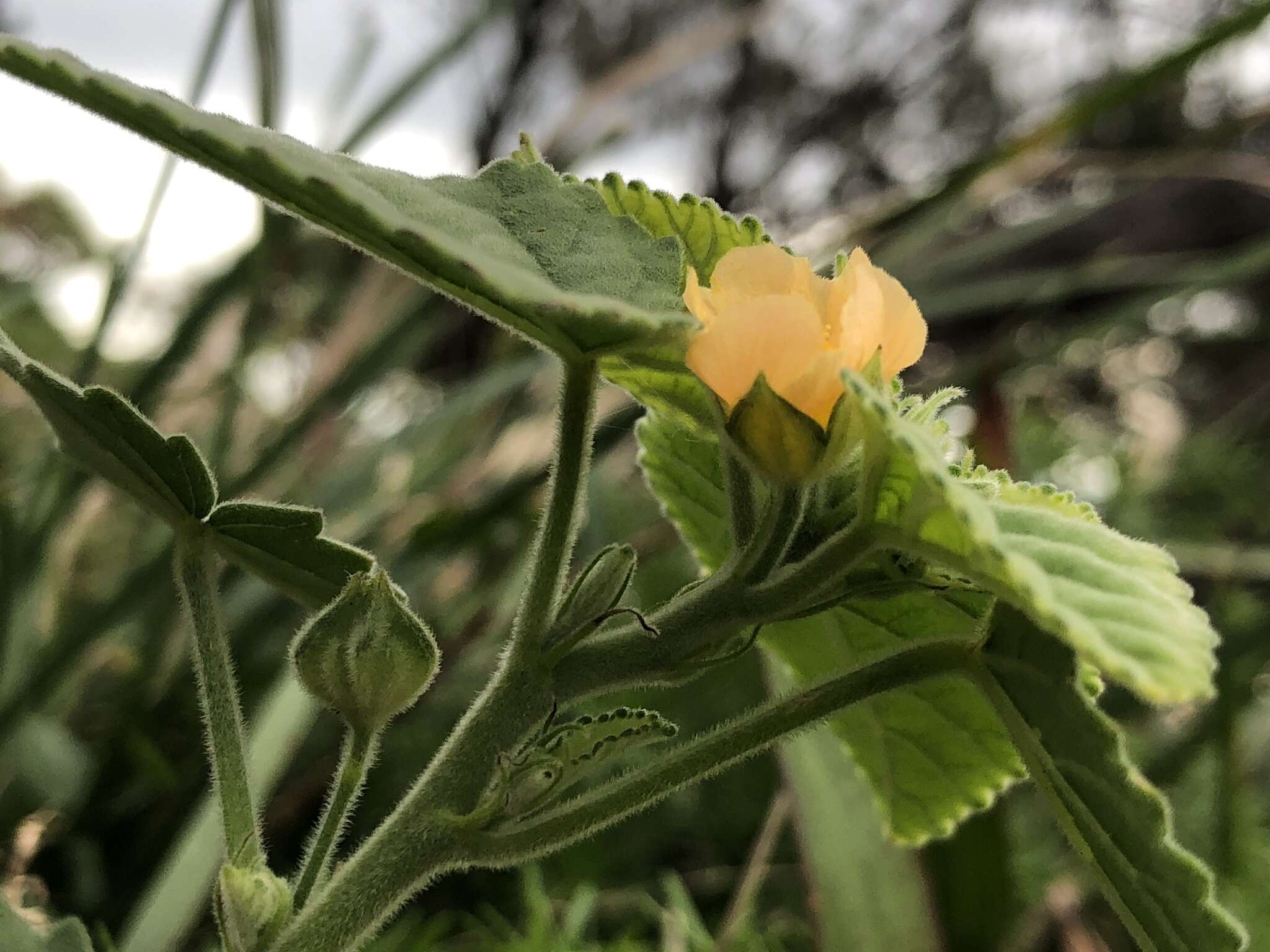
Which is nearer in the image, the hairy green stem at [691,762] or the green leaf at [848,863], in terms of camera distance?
the hairy green stem at [691,762]

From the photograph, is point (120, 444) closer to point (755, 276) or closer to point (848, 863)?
point (755, 276)

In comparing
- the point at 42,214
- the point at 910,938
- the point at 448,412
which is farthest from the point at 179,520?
the point at 42,214

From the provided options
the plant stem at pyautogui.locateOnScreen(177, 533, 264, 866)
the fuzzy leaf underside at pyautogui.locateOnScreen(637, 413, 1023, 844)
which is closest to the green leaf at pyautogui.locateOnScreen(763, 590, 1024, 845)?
the fuzzy leaf underside at pyautogui.locateOnScreen(637, 413, 1023, 844)

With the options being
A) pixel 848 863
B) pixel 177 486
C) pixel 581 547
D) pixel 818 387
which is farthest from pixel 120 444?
pixel 581 547

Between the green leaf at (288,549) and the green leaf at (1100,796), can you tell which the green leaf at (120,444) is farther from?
the green leaf at (1100,796)

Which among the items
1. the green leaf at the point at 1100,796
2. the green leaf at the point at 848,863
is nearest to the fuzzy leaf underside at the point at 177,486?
the green leaf at the point at 1100,796

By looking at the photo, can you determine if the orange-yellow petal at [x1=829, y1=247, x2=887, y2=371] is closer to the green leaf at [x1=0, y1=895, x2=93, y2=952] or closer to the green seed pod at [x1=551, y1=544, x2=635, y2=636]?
the green seed pod at [x1=551, y1=544, x2=635, y2=636]

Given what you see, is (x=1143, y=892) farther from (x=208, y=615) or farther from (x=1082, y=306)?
(x=1082, y=306)
